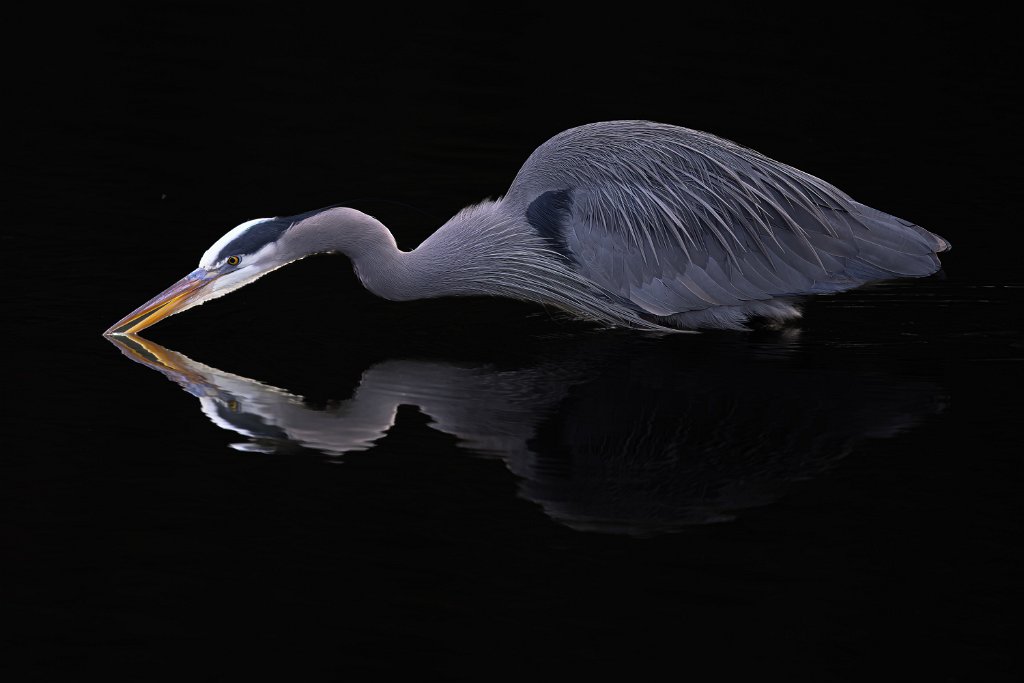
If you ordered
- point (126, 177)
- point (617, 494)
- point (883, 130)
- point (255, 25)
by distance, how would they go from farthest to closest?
point (255, 25) < point (883, 130) < point (126, 177) < point (617, 494)

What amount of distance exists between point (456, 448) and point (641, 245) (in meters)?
2.35

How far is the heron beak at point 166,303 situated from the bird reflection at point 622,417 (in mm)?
111

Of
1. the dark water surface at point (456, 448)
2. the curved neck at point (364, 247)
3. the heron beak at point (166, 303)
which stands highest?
the curved neck at point (364, 247)

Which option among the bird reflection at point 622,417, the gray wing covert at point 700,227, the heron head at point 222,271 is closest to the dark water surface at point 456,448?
the bird reflection at point 622,417

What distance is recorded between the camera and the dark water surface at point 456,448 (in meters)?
4.75

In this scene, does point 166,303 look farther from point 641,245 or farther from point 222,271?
point 641,245

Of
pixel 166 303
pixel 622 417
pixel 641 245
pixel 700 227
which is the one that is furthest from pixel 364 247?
pixel 622 417

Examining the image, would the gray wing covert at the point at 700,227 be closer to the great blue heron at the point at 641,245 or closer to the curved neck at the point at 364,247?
the great blue heron at the point at 641,245

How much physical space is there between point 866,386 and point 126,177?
17.9 ft

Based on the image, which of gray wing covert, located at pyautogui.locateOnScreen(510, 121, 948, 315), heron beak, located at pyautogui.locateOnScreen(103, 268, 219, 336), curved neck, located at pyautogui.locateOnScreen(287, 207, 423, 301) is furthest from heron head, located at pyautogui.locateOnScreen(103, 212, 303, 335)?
gray wing covert, located at pyautogui.locateOnScreen(510, 121, 948, 315)

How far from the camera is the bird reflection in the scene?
596 centimetres

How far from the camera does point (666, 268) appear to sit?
27.3ft

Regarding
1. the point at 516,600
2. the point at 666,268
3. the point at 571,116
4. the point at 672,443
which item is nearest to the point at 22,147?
the point at 571,116

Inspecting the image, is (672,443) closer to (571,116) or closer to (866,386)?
(866,386)
